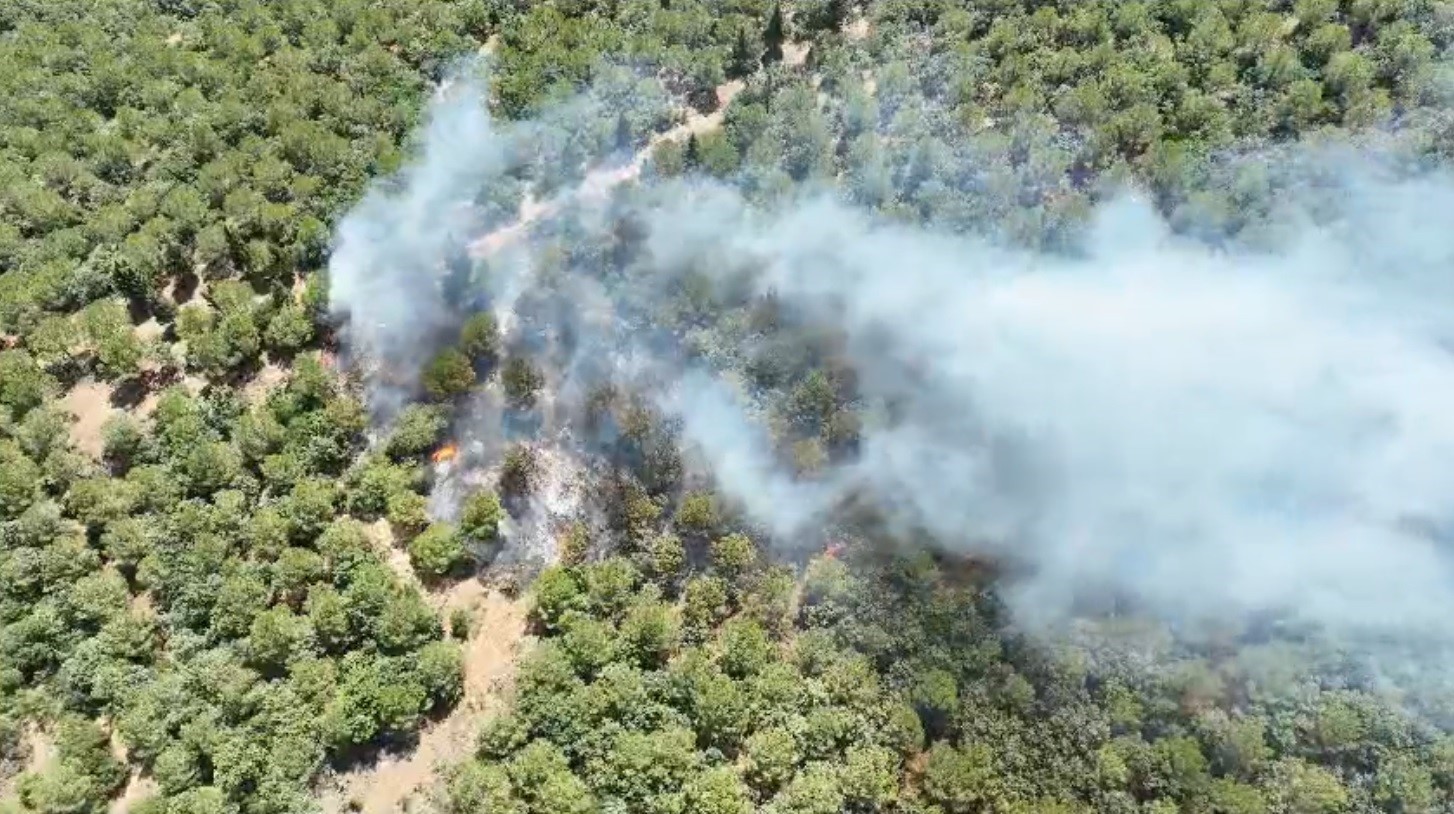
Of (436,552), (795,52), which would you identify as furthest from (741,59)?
(436,552)

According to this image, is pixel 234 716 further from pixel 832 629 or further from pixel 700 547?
pixel 832 629

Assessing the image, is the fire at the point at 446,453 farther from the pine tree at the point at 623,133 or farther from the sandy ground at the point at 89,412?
the pine tree at the point at 623,133

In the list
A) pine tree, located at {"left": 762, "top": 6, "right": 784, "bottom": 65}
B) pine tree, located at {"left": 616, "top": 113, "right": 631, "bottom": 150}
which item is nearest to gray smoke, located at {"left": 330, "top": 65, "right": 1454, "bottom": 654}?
pine tree, located at {"left": 616, "top": 113, "right": 631, "bottom": 150}

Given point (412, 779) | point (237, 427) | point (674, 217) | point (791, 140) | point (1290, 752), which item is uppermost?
point (791, 140)

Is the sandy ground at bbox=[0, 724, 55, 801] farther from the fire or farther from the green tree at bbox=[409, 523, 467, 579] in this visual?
the fire

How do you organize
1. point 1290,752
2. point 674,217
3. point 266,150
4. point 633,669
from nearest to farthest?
point 1290,752 → point 633,669 → point 674,217 → point 266,150

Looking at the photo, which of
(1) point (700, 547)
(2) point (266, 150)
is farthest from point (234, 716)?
(2) point (266, 150)
